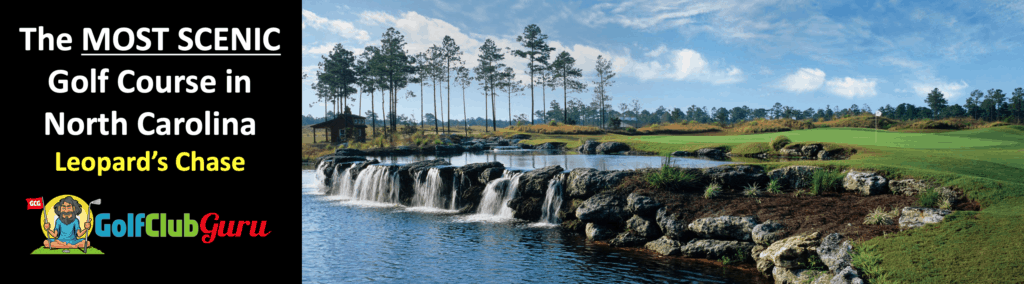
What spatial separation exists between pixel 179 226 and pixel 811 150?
29.6 meters

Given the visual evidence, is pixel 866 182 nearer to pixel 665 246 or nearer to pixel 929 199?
pixel 929 199

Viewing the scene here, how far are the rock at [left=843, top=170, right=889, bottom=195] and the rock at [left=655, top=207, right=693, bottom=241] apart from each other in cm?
469

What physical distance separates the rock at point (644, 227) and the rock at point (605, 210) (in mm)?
475

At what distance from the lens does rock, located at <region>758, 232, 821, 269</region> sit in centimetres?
984

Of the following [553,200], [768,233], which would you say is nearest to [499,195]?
[553,200]

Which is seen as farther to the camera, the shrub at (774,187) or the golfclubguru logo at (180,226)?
the shrub at (774,187)

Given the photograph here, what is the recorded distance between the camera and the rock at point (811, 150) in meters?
28.0

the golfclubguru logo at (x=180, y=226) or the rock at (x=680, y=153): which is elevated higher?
the rock at (x=680, y=153)

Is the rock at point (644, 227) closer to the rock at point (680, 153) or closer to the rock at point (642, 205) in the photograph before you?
the rock at point (642, 205)

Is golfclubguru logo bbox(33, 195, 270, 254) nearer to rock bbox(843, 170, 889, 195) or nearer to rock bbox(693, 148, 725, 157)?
rock bbox(843, 170, 889, 195)

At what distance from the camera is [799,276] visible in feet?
31.2

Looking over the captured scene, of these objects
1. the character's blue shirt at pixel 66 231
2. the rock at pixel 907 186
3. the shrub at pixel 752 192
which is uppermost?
the character's blue shirt at pixel 66 231

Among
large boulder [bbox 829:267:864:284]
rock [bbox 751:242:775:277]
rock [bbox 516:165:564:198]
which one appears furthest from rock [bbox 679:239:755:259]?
rock [bbox 516:165:564:198]

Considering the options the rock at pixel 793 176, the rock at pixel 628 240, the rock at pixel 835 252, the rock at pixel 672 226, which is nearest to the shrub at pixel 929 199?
the rock at pixel 793 176
